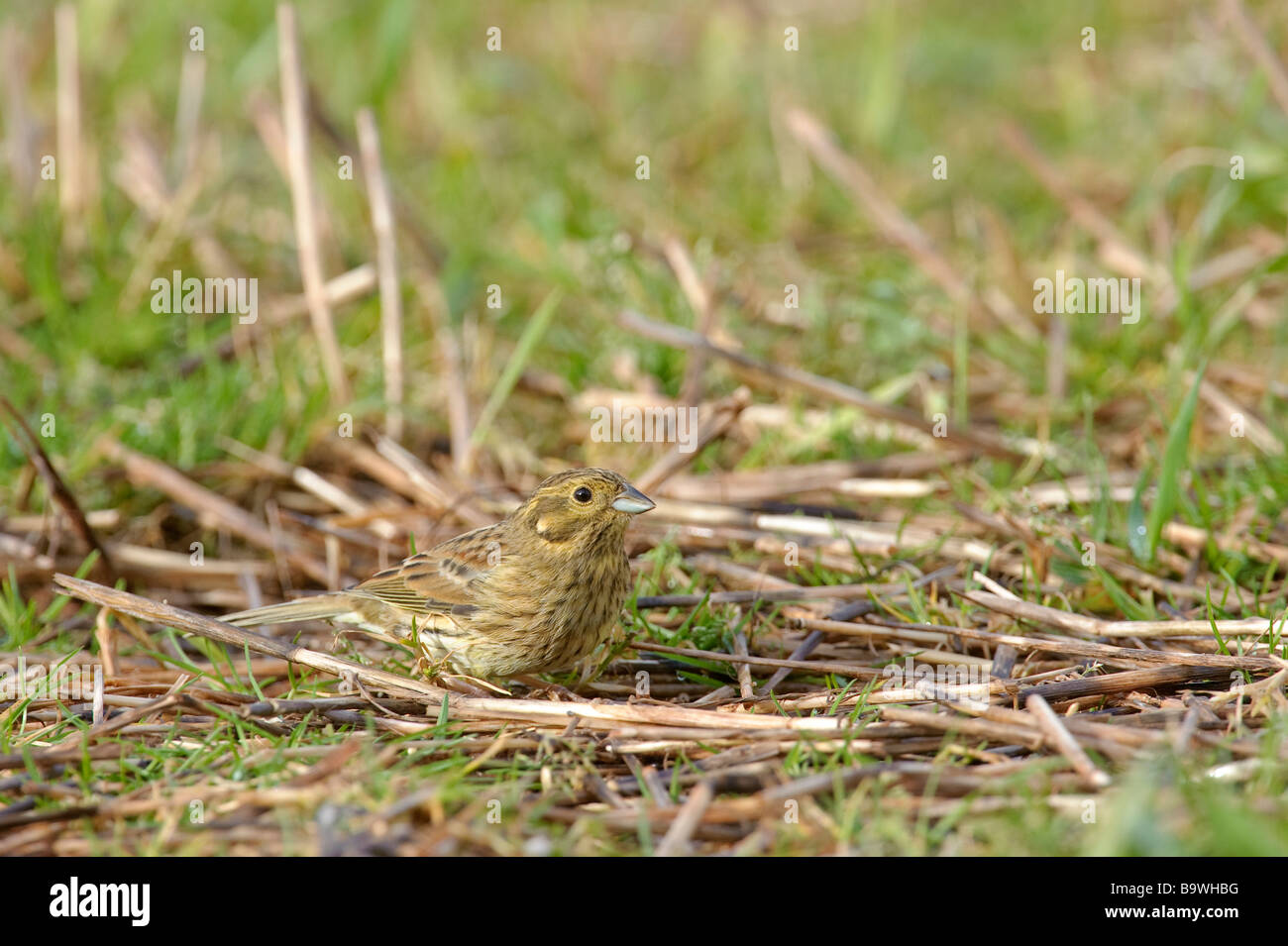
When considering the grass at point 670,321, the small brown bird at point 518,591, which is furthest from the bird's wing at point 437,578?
the grass at point 670,321

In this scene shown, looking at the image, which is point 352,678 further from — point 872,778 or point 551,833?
point 872,778

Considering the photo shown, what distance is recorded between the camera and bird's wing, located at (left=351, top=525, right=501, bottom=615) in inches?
182

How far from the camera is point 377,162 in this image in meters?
6.27

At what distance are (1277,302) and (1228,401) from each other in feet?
4.29

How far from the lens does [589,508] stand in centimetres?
446

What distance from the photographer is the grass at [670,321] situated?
3.35 metres

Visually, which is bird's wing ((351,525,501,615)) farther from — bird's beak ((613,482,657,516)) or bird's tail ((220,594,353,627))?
bird's beak ((613,482,657,516))

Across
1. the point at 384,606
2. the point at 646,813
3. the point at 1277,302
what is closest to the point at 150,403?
the point at 384,606

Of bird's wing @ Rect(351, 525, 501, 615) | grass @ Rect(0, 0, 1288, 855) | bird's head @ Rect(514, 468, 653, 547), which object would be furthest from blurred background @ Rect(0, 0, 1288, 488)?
bird's head @ Rect(514, 468, 653, 547)

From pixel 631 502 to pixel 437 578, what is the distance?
77cm

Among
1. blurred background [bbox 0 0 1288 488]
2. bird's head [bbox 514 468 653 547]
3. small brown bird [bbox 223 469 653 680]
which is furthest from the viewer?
blurred background [bbox 0 0 1288 488]

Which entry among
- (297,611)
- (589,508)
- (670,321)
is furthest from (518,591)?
(670,321)

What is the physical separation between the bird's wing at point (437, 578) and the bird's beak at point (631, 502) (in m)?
0.50

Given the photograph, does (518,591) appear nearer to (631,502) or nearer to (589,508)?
(589,508)
